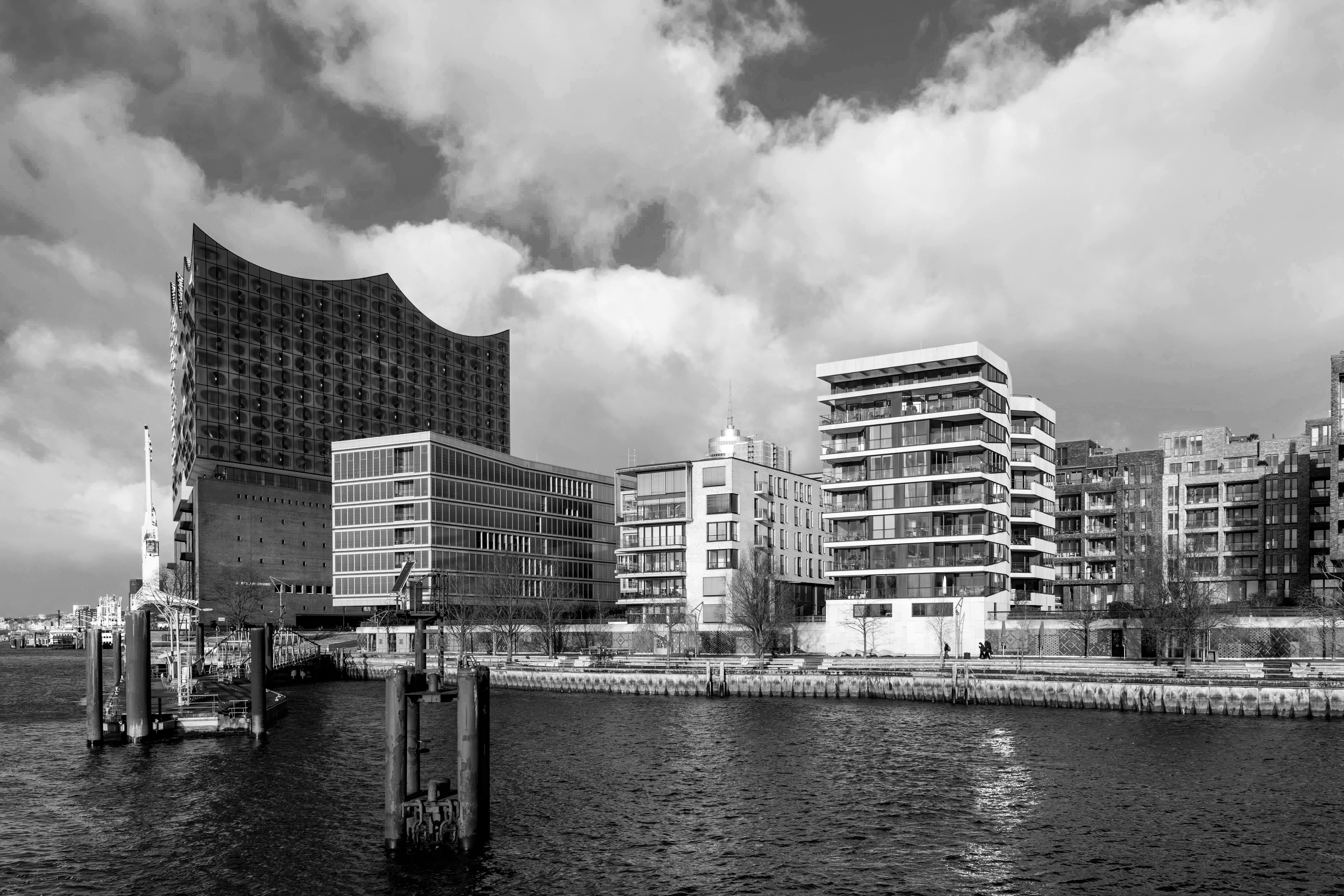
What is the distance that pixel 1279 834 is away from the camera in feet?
138

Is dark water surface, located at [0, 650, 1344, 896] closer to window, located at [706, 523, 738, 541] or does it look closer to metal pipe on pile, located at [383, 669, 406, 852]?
metal pipe on pile, located at [383, 669, 406, 852]

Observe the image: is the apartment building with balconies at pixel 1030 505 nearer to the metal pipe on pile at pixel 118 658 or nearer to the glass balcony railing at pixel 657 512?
the glass balcony railing at pixel 657 512

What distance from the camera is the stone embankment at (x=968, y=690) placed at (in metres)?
75.8

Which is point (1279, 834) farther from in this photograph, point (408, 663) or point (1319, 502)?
point (1319, 502)

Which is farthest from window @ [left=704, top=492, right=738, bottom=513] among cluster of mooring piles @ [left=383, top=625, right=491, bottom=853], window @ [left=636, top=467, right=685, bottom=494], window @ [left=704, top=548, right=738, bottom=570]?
cluster of mooring piles @ [left=383, top=625, right=491, bottom=853]

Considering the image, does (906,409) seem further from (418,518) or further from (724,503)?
(418,518)

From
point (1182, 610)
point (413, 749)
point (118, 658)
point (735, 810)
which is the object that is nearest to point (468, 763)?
point (413, 749)

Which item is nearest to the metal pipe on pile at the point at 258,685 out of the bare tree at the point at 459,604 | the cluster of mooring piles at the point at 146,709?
the cluster of mooring piles at the point at 146,709

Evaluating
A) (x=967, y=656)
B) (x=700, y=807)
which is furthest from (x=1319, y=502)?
(x=700, y=807)

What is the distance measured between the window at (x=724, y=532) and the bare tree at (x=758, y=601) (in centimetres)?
250

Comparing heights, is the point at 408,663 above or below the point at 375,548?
below

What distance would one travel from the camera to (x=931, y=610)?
121m

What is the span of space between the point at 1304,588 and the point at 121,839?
13949cm

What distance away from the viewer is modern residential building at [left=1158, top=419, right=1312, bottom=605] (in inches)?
5861
